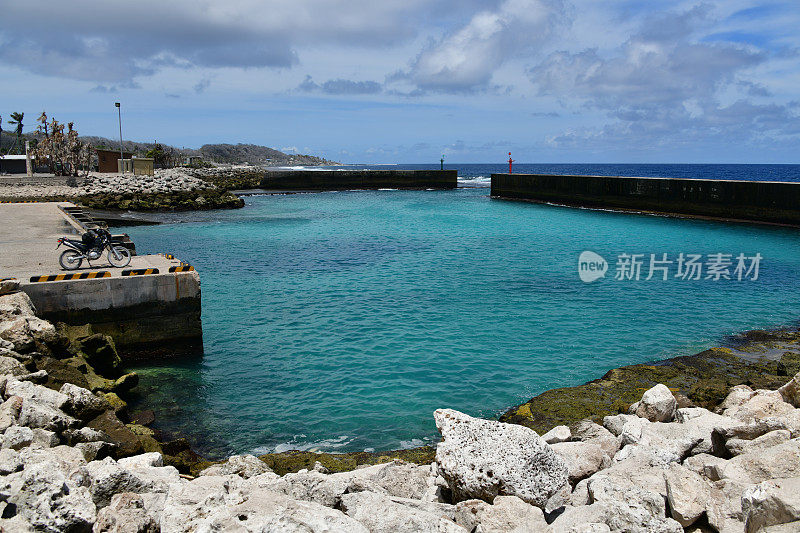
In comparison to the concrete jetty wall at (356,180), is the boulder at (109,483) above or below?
below

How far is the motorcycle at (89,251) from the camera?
1230 centimetres

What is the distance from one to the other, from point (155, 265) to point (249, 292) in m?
4.18

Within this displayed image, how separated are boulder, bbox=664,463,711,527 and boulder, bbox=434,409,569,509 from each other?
32.9 inches

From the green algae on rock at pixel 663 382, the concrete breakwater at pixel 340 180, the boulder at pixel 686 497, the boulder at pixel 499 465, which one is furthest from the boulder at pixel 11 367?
the concrete breakwater at pixel 340 180

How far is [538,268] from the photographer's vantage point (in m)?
20.4

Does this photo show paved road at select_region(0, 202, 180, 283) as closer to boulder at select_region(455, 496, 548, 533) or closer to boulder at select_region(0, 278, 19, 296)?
boulder at select_region(0, 278, 19, 296)

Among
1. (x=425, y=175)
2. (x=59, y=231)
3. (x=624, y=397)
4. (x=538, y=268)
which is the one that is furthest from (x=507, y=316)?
(x=425, y=175)

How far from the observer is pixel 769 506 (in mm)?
3830

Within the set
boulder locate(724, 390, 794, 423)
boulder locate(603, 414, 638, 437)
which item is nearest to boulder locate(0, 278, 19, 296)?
boulder locate(603, 414, 638, 437)

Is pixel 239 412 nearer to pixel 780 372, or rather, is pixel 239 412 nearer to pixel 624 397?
pixel 624 397

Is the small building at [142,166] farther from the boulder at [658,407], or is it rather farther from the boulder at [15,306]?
the boulder at [658,407]

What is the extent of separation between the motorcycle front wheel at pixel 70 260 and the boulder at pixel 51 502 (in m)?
9.00

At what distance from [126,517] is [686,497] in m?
4.29

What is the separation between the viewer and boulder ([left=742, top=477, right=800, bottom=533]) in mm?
3725
